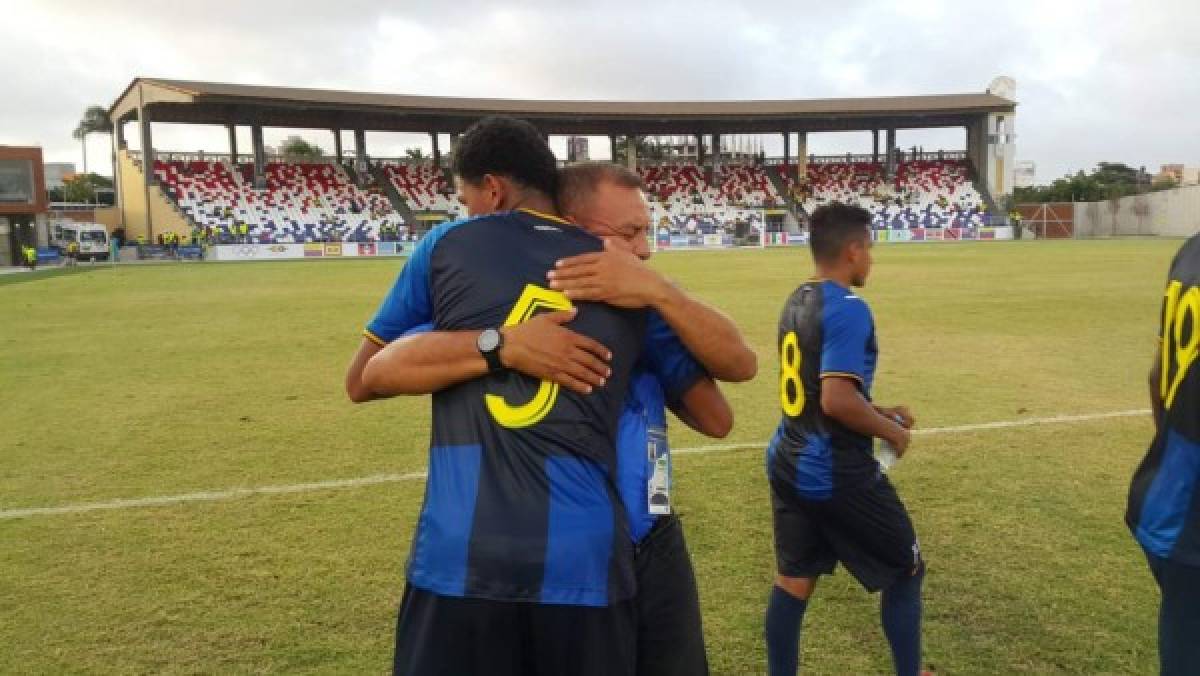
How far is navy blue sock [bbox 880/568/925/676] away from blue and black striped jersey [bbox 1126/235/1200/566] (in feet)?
3.71

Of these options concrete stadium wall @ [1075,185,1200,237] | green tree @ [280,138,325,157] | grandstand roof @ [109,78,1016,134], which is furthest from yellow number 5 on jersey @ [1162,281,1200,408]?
green tree @ [280,138,325,157]

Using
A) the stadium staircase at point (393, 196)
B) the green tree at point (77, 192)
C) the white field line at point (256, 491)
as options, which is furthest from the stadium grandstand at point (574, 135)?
the white field line at point (256, 491)

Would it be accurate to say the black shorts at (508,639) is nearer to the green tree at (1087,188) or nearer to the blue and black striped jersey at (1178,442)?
the blue and black striped jersey at (1178,442)

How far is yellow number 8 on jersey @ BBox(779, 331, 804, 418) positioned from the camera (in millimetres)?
3500

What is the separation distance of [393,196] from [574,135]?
14739 millimetres

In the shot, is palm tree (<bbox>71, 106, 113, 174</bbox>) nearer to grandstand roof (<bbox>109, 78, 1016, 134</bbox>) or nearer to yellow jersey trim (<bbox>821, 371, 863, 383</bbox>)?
grandstand roof (<bbox>109, 78, 1016, 134</bbox>)

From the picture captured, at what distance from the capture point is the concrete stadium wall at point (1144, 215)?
58.7 m

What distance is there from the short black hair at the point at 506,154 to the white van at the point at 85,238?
5683cm

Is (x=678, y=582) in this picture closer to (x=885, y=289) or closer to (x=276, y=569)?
(x=276, y=569)

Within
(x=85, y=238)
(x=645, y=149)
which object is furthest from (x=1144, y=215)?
(x=85, y=238)

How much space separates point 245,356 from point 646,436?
1190 centimetres

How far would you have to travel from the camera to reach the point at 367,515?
18.7 ft

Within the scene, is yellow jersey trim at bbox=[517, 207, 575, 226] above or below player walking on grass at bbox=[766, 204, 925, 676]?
above

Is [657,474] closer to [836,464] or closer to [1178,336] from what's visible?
[836,464]
